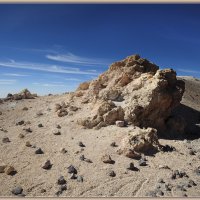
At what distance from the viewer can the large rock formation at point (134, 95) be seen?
1650cm

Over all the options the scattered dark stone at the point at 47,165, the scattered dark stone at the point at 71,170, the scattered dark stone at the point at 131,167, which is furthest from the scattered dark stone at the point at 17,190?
the scattered dark stone at the point at 131,167

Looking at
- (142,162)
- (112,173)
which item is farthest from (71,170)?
(142,162)

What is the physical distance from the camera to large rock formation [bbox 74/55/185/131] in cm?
1650

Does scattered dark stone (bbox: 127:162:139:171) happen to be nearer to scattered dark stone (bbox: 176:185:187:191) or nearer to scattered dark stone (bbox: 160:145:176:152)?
scattered dark stone (bbox: 176:185:187:191)

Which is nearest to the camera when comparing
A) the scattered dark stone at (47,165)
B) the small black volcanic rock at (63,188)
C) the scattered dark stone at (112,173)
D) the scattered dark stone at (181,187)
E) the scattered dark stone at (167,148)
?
the small black volcanic rock at (63,188)

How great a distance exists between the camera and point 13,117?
19422 mm

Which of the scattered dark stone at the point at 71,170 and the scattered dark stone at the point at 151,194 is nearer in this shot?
the scattered dark stone at the point at 151,194

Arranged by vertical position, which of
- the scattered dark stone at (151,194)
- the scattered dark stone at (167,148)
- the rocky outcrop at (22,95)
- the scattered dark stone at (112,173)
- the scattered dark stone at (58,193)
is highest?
the rocky outcrop at (22,95)

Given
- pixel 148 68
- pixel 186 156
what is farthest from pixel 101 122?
pixel 148 68

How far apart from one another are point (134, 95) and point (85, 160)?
224 inches

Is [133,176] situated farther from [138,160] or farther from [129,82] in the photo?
[129,82]

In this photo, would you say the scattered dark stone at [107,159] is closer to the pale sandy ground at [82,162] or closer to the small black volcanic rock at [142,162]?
the pale sandy ground at [82,162]

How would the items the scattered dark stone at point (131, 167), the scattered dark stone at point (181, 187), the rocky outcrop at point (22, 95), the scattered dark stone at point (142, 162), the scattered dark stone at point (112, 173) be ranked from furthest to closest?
the rocky outcrop at point (22, 95) < the scattered dark stone at point (142, 162) < the scattered dark stone at point (131, 167) < the scattered dark stone at point (112, 173) < the scattered dark stone at point (181, 187)

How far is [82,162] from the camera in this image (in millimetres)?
12938
